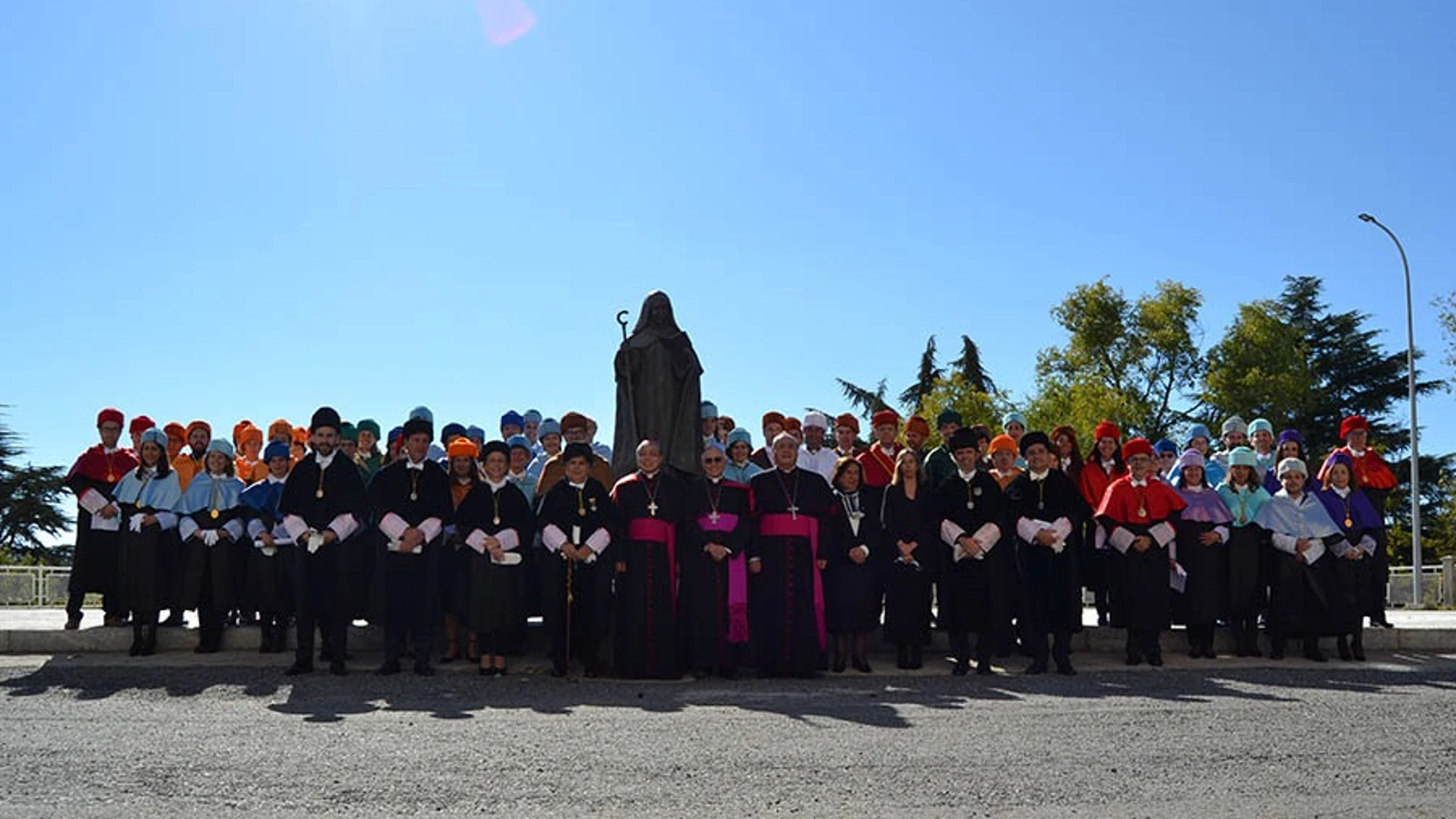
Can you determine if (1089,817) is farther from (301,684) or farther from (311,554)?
(311,554)

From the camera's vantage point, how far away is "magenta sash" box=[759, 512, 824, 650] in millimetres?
10773

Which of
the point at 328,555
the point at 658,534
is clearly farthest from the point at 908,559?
the point at 328,555

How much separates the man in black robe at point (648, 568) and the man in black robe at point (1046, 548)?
3.06 meters

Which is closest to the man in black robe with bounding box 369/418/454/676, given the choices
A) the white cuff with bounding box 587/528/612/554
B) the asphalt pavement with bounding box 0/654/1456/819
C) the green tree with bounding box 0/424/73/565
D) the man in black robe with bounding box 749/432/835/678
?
the asphalt pavement with bounding box 0/654/1456/819

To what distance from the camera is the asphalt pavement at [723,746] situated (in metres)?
5.85

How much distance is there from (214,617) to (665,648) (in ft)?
14.6

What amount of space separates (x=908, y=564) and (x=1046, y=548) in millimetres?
1225

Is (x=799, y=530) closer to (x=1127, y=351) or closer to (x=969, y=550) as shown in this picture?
(x=969, y=550)

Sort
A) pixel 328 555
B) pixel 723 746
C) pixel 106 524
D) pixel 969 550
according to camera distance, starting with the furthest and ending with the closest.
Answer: pixel 106 524 < pixel 969 550 < pixel 328 555 < pixel 723 746

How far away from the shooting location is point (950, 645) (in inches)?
447

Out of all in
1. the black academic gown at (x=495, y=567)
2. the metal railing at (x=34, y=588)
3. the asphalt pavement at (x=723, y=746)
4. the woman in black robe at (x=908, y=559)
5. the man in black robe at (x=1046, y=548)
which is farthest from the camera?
the metal railing at (x=34, y=588)

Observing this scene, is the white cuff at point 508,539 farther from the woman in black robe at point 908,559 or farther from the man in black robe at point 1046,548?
the man in black robe at point 1046,548

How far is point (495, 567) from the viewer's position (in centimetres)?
1055

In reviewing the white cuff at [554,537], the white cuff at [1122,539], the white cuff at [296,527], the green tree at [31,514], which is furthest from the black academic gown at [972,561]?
the green tree at [31,514]
